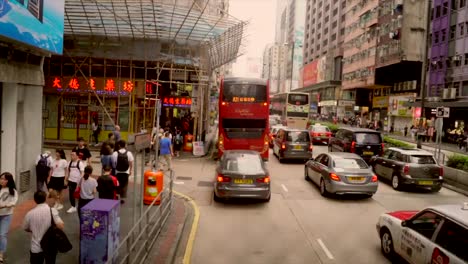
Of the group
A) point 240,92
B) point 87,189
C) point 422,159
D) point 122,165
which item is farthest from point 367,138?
point 87,189

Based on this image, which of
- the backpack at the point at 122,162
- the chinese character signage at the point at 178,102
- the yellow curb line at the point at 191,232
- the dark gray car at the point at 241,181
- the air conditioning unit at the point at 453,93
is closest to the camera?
the yellow curb line at the point at 191,232

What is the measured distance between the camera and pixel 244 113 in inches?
801

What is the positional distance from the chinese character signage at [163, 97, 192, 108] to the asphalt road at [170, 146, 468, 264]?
10.9m

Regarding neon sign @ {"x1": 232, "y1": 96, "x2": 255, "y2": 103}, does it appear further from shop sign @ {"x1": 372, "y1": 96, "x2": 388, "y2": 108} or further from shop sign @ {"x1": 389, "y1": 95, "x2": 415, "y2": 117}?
shop sign @ {"x1": 372, "y1": 96, "x2": 388, "y2": 108}

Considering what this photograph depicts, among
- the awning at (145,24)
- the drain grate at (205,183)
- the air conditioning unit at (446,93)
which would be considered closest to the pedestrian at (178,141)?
the awning at (145,24)

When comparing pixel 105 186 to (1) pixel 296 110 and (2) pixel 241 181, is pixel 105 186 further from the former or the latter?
(1) pixel 296 110

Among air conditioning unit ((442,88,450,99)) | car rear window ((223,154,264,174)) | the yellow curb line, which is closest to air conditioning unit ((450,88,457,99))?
Answer: air conditioning unit ((442,88,450,99))

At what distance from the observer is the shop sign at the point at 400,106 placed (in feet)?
172

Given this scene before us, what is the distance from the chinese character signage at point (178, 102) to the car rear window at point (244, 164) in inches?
579

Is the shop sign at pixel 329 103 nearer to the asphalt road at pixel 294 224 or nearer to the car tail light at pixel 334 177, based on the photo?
the asphalt road at pixel 294 224

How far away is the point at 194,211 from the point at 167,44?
15.4 meters

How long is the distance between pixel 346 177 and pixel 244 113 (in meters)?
7.84

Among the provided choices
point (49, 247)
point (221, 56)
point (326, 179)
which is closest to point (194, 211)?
point (326, 179)

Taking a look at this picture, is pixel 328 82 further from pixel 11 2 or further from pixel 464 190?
pixel 11 2
